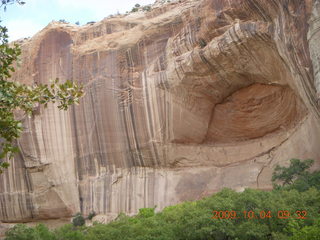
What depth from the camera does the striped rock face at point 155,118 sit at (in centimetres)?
1883

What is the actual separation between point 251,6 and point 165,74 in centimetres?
570

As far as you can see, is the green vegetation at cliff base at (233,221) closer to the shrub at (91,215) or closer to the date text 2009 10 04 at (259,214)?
the date text 2009 10 04 at (259,214)

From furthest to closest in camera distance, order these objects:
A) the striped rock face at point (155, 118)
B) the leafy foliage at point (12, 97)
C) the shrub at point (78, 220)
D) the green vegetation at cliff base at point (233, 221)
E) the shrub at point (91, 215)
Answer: the shrub at point (91, 215) → the shrub at point (78, 220) → the striped rock face at point (155, 118) → the green vegetation at cliff base at point (233, 221) → the leafy foliage at point (12, 97)

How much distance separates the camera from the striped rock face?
1883 centimetres

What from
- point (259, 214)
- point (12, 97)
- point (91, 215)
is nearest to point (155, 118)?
point (91, 215)

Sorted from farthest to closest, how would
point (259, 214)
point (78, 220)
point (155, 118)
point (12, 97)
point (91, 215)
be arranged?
point (91, 215) → point (78, 220) → point (155, 118) → point (259, 214) → point (12, 97)

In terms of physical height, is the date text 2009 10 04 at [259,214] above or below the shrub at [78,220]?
above

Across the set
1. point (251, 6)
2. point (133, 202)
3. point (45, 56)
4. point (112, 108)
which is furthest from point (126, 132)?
point (251, 6)

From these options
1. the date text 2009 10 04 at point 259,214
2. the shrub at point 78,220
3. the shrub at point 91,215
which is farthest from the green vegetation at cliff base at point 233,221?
the shrub at point 91,215

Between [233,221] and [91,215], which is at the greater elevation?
[233,221]

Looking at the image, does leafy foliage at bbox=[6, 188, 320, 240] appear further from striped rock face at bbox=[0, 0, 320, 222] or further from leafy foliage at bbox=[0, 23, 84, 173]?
striped rock face at bbox=[0, 0, 320, 222]

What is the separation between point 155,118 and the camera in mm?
21000

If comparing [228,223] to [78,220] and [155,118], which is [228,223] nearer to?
[155,118]

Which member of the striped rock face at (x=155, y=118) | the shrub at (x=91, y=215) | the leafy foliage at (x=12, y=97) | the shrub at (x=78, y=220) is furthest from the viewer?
the shrub at (x=91, y=215)
